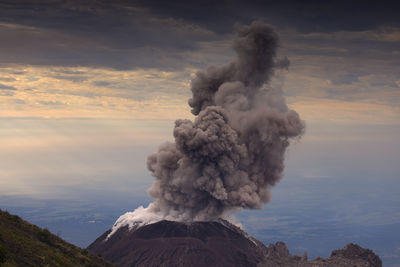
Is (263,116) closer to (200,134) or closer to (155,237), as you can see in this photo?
(200,134)

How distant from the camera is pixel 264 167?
101m

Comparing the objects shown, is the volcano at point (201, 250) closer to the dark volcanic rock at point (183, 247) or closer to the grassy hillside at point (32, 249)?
the dark volcanic rock at point (183, 247)

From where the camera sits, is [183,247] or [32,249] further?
[183,247]

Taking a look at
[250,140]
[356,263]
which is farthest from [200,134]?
[356,263]

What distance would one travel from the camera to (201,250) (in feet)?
308

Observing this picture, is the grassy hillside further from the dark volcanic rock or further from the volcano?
the volcano

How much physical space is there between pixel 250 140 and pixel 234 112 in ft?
21.3

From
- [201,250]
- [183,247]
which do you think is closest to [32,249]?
[183,247]

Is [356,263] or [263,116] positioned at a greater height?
[263,116]

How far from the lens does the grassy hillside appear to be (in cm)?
4062

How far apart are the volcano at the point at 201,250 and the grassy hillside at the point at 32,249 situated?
126ft

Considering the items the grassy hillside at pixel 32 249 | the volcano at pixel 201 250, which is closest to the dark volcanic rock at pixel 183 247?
the volcano at pixel 201 250

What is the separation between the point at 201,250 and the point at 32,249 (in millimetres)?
52853

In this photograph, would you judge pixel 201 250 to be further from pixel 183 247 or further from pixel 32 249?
pixel 32 249
